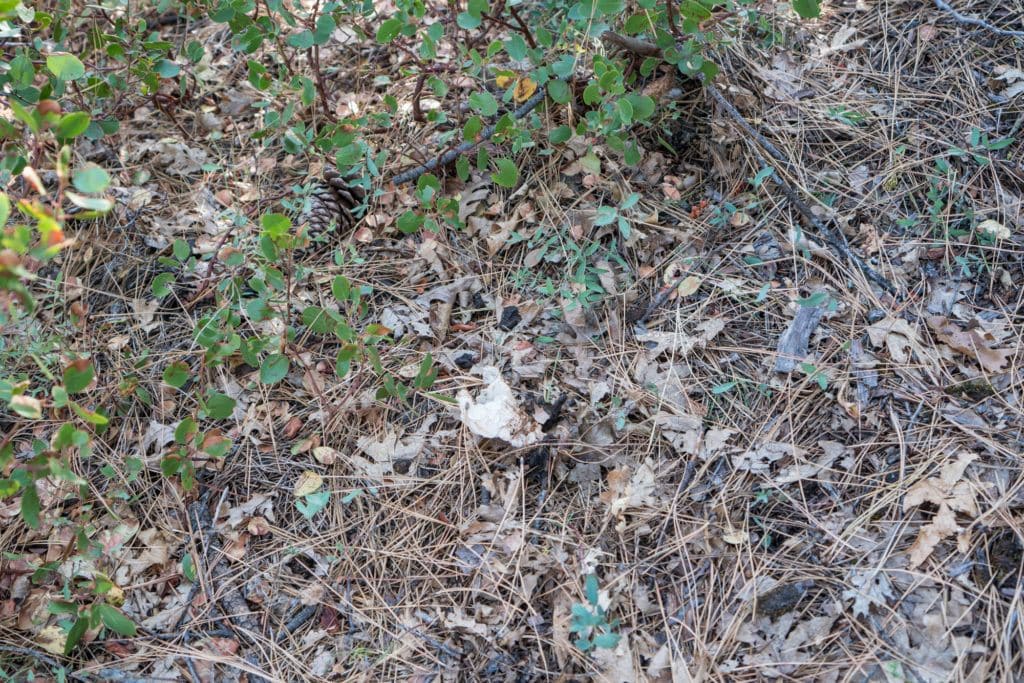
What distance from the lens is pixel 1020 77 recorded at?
2303mm

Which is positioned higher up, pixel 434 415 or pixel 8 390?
pixel 8 390

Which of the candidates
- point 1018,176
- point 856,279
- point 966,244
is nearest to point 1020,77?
point 1018,176

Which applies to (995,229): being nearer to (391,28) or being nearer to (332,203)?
(391,28)

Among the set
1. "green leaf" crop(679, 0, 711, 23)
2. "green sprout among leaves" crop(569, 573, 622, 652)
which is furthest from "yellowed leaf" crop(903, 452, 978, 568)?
"green leaf" crop(679, 0, 711, 23)

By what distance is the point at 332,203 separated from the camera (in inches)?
93.7

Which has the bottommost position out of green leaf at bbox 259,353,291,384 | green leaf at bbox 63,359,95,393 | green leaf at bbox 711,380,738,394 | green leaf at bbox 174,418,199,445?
green leaf at bbox 711,380,738,394

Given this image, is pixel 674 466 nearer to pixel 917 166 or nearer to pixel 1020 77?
pixel 917 166

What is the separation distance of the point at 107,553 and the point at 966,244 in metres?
2.60

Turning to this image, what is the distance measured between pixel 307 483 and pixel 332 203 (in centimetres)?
96

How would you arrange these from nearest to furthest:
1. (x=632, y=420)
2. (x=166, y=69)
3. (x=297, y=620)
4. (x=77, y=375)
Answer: (x=77, y=375)
(x=297, y=620)
(x=632, y=420)
(x=166, y=69)

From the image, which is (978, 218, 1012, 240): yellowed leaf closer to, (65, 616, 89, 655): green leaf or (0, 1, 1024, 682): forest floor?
(0, 1, 1024, 682): forest floor

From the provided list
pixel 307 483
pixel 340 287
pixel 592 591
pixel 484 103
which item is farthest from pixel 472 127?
pixel 592 591

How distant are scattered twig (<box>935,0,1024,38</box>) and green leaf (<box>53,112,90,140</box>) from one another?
2.71m

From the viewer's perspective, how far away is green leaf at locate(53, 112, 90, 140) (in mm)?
1339
